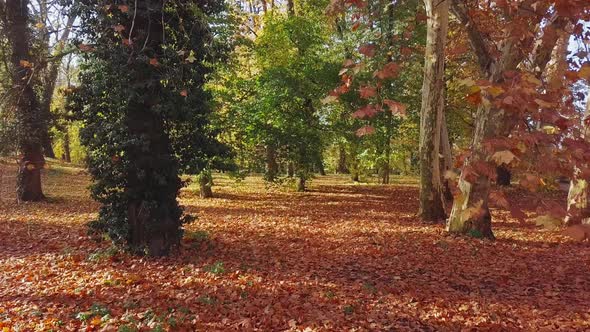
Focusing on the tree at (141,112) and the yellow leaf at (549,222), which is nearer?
the yellow leaf at (549,222)

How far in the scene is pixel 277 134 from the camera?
15.7 meters

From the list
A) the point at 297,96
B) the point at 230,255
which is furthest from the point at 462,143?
the point at 230,255

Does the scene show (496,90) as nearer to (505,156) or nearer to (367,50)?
(505,156)

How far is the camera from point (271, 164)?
16.6 meters

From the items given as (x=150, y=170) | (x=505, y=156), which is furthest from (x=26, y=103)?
(x=505, y=156)

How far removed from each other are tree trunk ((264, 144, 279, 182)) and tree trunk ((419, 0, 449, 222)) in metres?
6.34

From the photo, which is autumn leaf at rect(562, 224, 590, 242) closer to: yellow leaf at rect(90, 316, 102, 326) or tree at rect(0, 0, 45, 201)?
yellow leaf at rect(90, 316, 102, 326)

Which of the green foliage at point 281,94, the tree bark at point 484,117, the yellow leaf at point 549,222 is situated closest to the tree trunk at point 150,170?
the tree bark at point 484,117

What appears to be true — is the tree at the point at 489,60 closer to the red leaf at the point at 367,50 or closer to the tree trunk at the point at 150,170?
the red leaf at the point at 367,50

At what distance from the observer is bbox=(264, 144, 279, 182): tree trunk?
1638cm

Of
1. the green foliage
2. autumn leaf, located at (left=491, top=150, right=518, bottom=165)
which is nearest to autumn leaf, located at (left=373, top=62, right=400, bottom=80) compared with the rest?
autumn leaf, located at (left=491, top=150, right=518, bottom=165)

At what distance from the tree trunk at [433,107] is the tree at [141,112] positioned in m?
5.35

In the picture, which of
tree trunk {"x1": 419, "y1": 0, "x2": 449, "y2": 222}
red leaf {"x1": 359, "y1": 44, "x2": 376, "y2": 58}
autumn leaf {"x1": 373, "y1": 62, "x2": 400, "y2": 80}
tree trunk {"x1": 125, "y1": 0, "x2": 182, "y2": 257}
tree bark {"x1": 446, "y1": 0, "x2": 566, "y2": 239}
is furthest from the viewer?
tree trunk {"x1": 419, "y1": 0, "x2": 449, "y2": 222}

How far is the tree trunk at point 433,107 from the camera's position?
1029 cm
